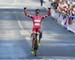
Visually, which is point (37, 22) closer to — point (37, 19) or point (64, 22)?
point (37, 19)

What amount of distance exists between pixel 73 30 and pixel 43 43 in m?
5.94

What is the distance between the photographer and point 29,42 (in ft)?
85.2

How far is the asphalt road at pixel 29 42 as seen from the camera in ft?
70.6

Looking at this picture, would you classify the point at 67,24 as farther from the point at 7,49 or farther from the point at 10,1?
the point at 10,1

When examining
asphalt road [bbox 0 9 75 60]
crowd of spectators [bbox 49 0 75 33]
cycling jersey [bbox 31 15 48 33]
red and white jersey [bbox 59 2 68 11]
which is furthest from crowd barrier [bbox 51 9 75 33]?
cycling jersey [bbox 31 15 48 33]

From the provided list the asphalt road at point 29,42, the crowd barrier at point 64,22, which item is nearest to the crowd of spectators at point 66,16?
the crowd barrier at point 64,22

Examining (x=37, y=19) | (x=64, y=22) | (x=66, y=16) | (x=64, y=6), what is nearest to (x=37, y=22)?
(x=37, y=19)

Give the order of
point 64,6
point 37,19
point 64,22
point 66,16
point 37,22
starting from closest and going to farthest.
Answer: point 37,19 < point 37,22 < point 66,16 < point 64,22 < point 64,6

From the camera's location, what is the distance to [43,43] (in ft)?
84.3

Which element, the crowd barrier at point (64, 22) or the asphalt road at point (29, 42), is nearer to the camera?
the asphalt road at point (29, 42)

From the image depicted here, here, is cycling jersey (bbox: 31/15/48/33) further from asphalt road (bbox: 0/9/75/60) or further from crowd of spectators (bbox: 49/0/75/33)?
crowd of spectators (bbox: 49/0/75/33)

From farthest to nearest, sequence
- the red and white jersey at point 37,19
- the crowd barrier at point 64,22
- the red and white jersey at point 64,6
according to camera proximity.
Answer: the red and white jersey at point 64,6
the crowd barrier at point 64,22
the red and white jersey at point 37,19

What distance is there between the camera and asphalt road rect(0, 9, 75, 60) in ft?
70.6

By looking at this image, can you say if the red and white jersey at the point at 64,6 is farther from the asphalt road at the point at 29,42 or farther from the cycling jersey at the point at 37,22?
the cycling jersey at the point at 37,22
